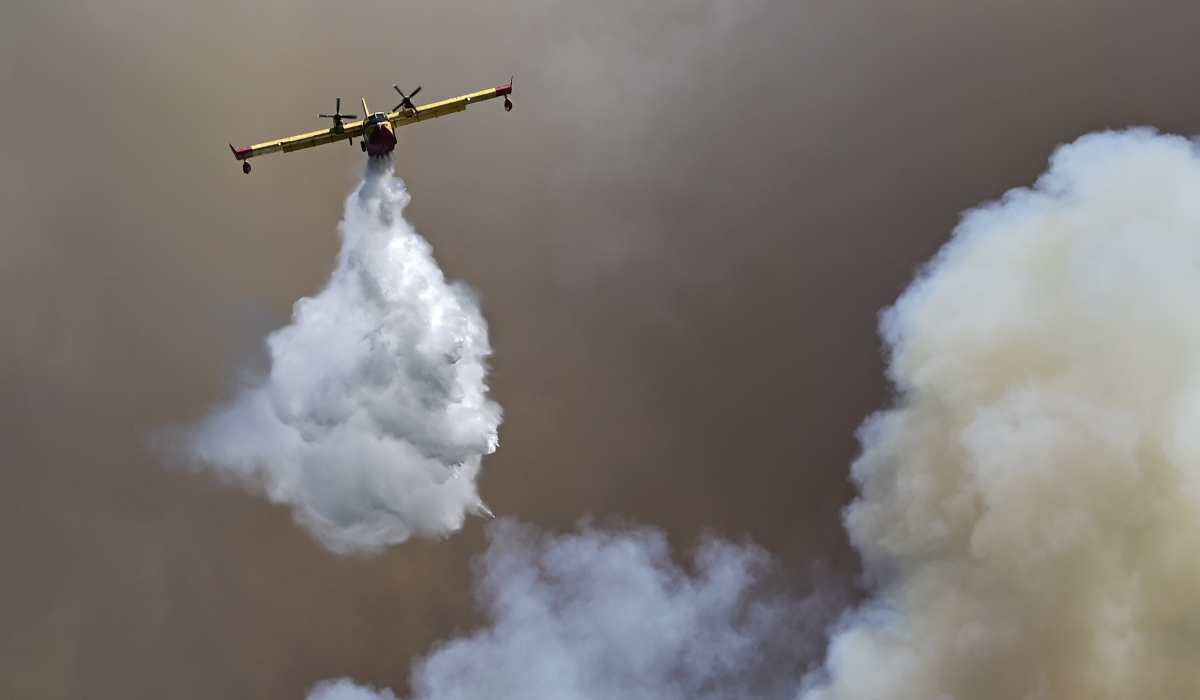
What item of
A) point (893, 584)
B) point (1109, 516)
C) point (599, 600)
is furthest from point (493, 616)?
point (1109, 516)

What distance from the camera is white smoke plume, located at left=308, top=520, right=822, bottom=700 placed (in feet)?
210

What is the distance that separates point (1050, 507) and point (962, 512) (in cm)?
388

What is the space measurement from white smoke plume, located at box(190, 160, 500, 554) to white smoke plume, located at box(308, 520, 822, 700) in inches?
182

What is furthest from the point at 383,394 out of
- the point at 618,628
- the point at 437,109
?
the point at 618,628

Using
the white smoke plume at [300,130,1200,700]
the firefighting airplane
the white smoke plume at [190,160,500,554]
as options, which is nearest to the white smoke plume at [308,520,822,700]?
the white smoke plume at [300,130,1200,700]

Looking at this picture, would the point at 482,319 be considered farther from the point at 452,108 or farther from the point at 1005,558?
the point at 1005,558

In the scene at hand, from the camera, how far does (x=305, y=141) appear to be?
2458 inches

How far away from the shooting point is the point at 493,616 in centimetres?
6631

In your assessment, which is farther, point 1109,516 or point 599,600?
point 599,600

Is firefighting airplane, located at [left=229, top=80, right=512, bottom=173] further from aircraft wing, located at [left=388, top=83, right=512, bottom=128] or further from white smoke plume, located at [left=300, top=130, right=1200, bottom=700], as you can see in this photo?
white smoke plume, located at [left=300, top=130, right=1200, bottom=700]

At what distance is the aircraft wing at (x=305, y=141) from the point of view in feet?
203

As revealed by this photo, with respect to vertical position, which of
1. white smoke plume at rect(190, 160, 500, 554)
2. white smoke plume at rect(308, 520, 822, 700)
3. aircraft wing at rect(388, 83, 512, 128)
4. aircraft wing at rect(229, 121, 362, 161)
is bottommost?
white smoke plume at rect(308, 520, 822, 700)

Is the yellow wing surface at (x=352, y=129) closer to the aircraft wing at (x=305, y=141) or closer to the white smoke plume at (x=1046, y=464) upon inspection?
the aircraft wing at (x=305, y=141)

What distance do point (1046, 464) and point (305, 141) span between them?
3652 centimetres
